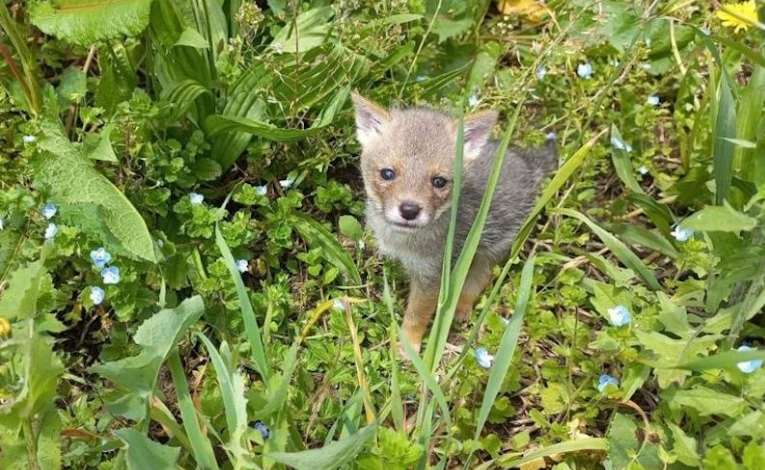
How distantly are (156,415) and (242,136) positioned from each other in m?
1.57

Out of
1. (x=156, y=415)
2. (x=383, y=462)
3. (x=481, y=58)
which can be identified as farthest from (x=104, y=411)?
(x=481, y=58)

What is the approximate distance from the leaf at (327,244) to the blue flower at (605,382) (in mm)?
1240

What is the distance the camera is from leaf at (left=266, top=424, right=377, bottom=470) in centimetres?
247

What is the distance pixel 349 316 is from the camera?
3.26 m

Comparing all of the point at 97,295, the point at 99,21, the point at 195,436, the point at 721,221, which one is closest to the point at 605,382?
the point at 721,221

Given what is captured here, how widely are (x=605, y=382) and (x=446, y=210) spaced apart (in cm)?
101

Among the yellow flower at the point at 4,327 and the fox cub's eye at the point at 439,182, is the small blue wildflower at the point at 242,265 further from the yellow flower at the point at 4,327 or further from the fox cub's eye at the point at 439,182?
the yellow flower at the point at 4,327

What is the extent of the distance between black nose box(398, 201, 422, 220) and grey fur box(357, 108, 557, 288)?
126 mm

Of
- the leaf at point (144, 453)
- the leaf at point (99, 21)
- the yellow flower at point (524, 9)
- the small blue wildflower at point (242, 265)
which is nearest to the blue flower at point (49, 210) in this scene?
the leaf at point (99, 21)

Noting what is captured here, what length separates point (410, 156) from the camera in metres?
3.68

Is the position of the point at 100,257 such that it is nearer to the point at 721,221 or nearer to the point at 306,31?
the point at 306,31

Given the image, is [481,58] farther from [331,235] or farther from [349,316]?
[349,316]

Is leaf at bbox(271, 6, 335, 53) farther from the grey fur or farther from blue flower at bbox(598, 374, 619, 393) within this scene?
blue flower at bbox(598, 374, 619, 393)

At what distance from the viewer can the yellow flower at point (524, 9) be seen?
15.8ft
